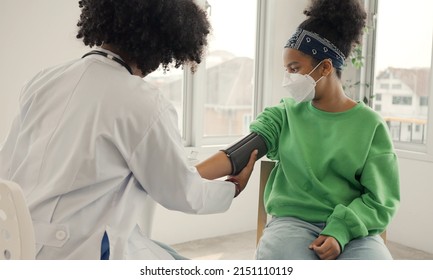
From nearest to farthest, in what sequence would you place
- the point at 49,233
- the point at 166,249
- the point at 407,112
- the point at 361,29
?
the point at 49,233 → the point at 166,249 → the point at 361,29 → the point at 407,112

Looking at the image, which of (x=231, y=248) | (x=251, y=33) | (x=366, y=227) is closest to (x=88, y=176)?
(x=366, y=227)

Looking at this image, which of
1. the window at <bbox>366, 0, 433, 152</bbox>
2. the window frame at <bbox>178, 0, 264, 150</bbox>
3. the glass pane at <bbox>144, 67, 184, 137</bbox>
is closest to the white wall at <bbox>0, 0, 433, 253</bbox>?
the window frame at <bbox>178, 0, 264, 150</bbox>

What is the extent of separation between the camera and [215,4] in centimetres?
355

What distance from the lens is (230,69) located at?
12.3ft

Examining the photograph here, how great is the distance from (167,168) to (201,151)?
222cm

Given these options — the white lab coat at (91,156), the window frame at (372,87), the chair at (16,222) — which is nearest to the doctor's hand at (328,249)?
the white lab coat at (91,156)

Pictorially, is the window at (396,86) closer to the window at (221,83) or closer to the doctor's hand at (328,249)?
the window at (221,83)

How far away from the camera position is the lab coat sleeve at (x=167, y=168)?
3.84ft

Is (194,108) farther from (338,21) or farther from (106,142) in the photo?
(106,142)

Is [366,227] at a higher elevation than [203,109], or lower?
lower

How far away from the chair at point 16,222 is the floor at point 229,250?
2158 mm

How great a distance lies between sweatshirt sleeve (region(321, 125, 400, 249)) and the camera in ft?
4.83

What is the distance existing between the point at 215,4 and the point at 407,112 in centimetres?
163
